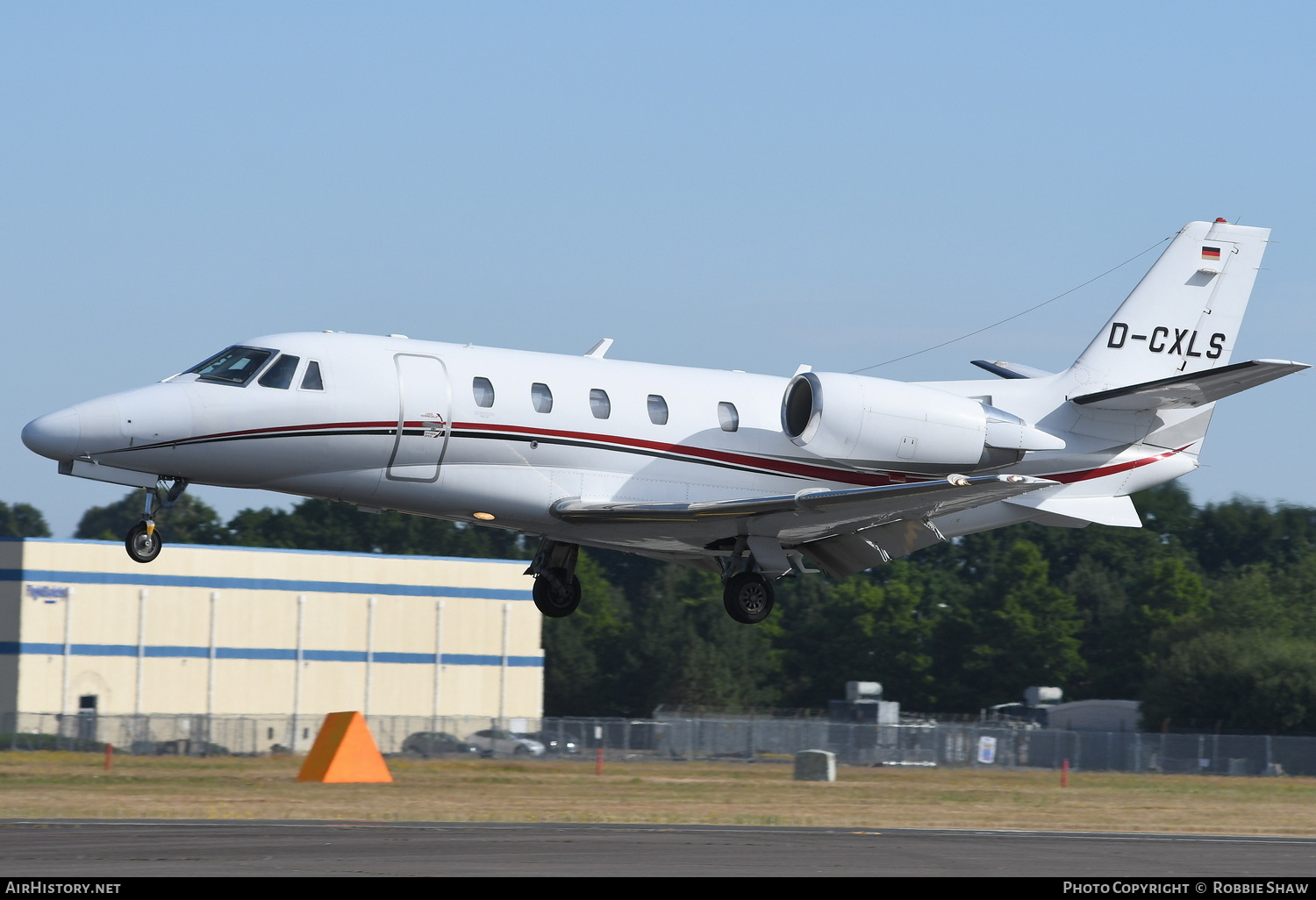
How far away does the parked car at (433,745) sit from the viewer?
149 ft

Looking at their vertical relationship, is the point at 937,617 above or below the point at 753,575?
below

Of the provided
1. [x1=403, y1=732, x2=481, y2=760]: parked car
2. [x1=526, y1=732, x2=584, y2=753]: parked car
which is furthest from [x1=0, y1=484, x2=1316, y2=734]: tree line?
[x1=403, y1=732, x2=481, y2=760]: parked car

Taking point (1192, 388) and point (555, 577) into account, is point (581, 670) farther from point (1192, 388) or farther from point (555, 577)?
point (1192, 388)

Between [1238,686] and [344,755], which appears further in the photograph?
[1238,686]

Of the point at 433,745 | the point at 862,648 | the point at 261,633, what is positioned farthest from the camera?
the point at 862,648

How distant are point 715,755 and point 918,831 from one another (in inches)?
894

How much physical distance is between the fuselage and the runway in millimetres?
4096

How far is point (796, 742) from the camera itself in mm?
48844

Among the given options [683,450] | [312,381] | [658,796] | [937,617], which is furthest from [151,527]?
[937,617]

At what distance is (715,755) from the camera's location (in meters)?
47.8

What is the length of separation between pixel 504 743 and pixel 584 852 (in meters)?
29.9

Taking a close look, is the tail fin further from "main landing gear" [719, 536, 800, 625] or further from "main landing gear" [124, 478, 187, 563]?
"main landing gear" [124, 478, 187, 563]

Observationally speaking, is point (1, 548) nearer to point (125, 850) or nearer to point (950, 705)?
point (125, 850)

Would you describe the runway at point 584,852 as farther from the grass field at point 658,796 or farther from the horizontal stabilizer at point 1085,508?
the horizontal stabilizer at point 1085,508
